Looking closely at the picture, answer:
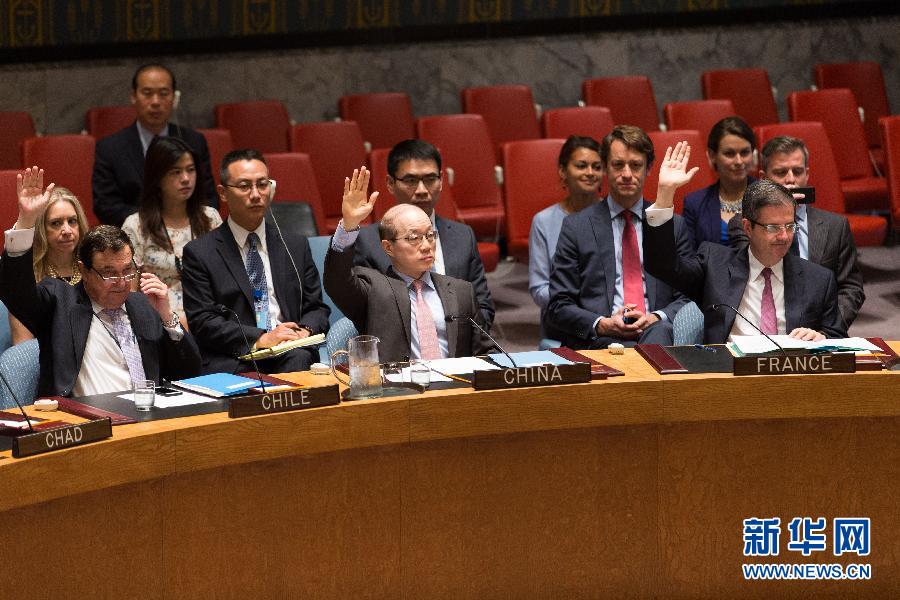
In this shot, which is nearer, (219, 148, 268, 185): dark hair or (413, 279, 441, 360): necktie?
(413, 279, 441, 360): necktie

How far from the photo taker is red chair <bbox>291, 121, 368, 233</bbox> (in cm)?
544

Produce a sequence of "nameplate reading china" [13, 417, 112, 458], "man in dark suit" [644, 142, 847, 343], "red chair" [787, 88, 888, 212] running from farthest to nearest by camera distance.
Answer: "red chair" [787, 88, 888, 212], "man in dark suit" [644, 142, 847, 343], "nameplate reading china" [13, 417, 112, 458]

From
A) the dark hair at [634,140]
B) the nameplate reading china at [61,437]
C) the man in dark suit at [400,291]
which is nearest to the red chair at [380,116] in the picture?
the dark hair at [634,140]

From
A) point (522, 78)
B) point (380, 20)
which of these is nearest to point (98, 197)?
point (380, 20)

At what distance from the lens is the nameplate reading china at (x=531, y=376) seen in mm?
2596

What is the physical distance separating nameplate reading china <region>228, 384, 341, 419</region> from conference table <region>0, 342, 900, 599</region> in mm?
21

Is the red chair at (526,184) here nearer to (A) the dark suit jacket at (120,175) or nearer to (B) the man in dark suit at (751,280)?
(A) the dark suit jacket at (120,175)

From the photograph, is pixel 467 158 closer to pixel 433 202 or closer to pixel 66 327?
pixel 433 202

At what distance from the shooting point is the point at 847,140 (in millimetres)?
5844

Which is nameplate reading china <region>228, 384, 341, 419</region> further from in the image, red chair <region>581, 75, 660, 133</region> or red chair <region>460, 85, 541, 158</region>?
red chair <region>581, 75, 660, 133</region>

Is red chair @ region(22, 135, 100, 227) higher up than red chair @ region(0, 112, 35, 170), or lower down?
lower down

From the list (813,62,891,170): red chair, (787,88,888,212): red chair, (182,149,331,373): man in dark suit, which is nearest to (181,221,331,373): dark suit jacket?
(182,149,331,373): man in dark suit

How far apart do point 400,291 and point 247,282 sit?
610 millimetres

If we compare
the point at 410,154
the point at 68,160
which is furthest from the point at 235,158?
the point at 68,160
